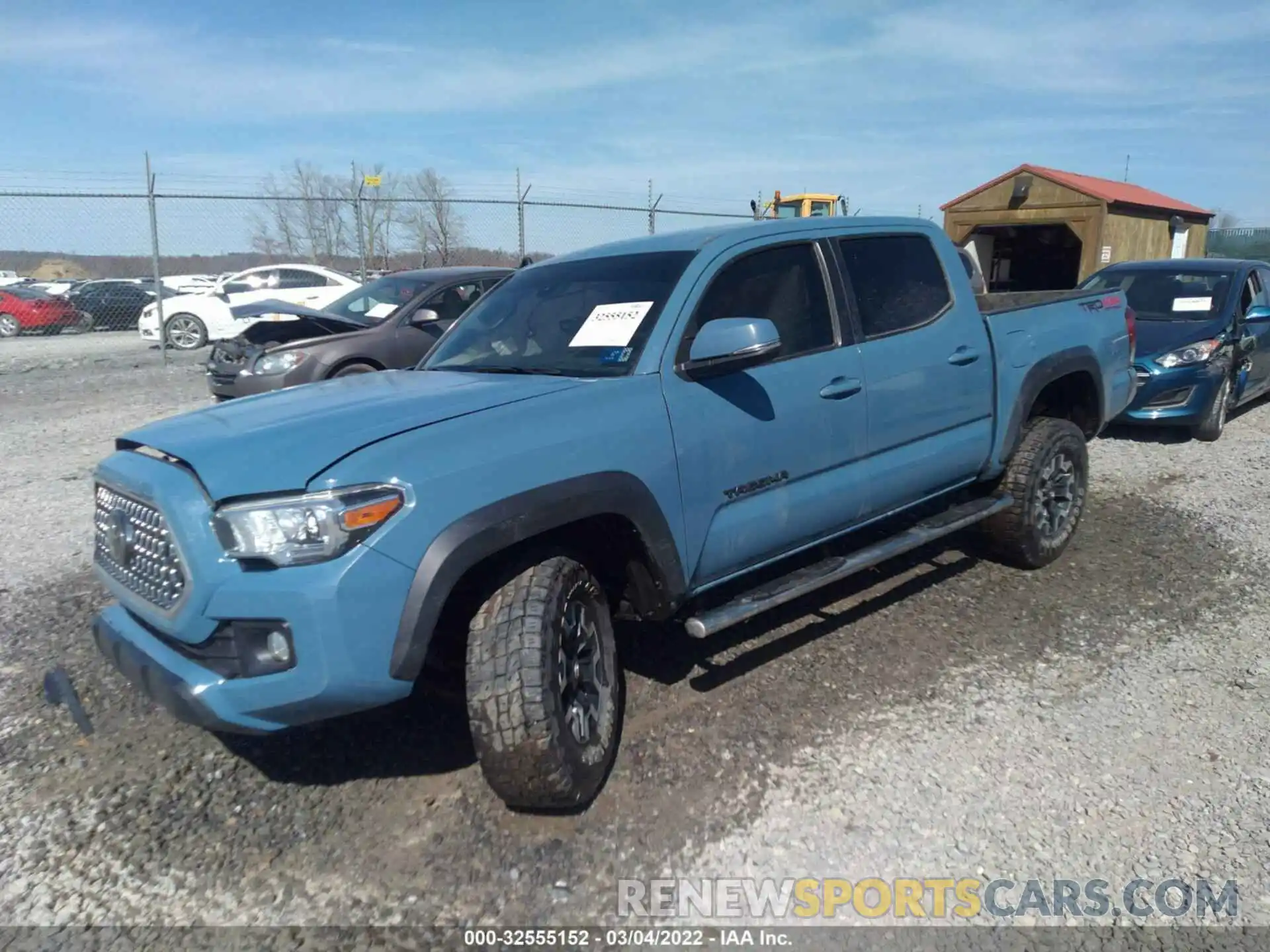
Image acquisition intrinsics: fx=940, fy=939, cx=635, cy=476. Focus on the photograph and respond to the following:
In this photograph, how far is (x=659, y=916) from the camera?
265cm

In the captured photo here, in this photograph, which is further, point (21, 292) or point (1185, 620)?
point (21, 292)

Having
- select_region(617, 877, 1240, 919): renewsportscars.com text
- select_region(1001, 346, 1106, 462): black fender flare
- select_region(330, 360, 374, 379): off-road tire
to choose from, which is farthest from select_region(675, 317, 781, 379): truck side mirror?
select_region(330, 360, 374, 379): off-road tire

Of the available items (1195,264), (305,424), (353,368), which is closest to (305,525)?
(305,424)

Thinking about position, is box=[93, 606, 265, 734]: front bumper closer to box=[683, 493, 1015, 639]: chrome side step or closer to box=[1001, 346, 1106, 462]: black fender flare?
box=[683, 493, 1015, 639]: chrome side step

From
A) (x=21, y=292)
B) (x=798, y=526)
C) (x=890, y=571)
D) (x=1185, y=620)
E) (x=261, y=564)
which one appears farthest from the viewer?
(x=21, y=292)

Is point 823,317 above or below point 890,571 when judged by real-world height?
above

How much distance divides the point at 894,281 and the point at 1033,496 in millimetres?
1437

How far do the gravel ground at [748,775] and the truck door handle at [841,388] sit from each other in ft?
3.87

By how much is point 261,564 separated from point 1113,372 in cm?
481

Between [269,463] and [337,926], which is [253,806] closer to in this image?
[337,926]

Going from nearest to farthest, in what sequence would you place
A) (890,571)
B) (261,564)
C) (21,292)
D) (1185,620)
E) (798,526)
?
(261,564)
(798,526)
(1185,620)
(890,571)
(21,292)

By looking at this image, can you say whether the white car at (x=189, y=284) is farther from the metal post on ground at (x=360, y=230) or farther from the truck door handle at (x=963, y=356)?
the truck door handle at (x=963, y=356)

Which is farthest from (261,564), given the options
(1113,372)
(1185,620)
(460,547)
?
(1113,372)

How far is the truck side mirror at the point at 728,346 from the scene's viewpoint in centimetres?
328
